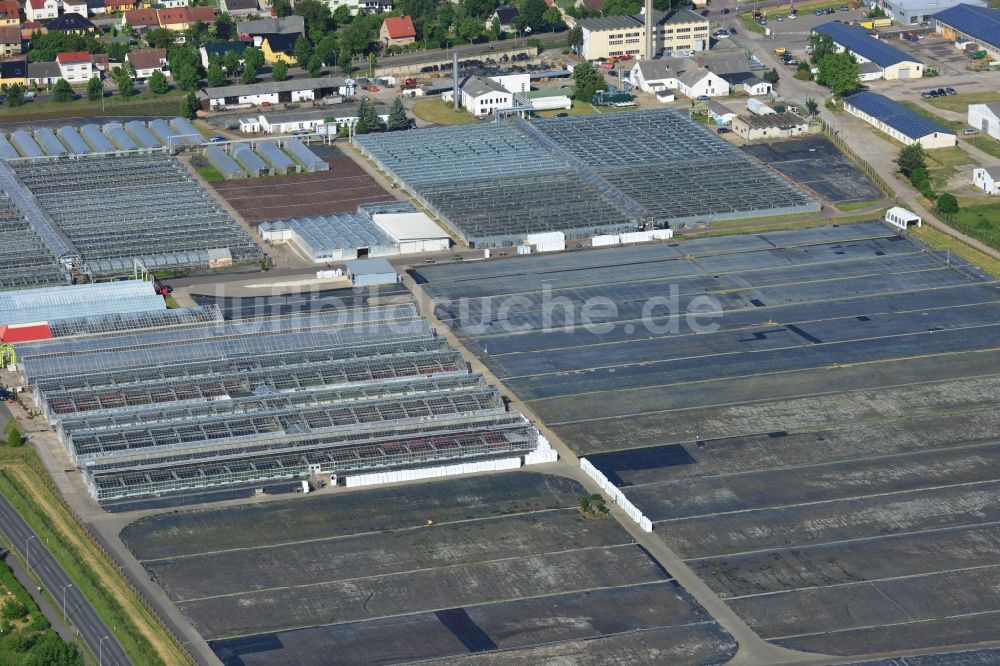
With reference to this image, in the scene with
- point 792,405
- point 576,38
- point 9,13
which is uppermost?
point 9,13

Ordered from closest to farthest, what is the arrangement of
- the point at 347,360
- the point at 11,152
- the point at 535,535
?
the point at 535,535, the point at 347,360, the point at 11,152

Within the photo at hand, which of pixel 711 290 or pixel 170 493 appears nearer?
pixel 170 493

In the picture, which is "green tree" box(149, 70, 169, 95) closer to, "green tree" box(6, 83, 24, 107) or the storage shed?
"green tree" box(6, 83, 24, 107)

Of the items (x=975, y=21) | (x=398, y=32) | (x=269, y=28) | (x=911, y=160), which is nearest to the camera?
(x=911, y=160)

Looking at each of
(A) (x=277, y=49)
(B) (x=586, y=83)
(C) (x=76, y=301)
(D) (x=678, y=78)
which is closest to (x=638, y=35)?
(D) (x=678, y=78)

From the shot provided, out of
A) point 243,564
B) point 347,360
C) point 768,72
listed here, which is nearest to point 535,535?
point 243,564

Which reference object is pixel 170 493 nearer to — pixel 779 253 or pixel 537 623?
pixel 537 623

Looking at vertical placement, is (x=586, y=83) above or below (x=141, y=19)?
below

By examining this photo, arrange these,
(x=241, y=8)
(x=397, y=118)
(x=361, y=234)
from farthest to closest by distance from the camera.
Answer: (x=241, y=8)
(x=397, y=118)
(x=361, y=234)

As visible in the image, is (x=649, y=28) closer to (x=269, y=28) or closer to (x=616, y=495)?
(x=269, y=28)
